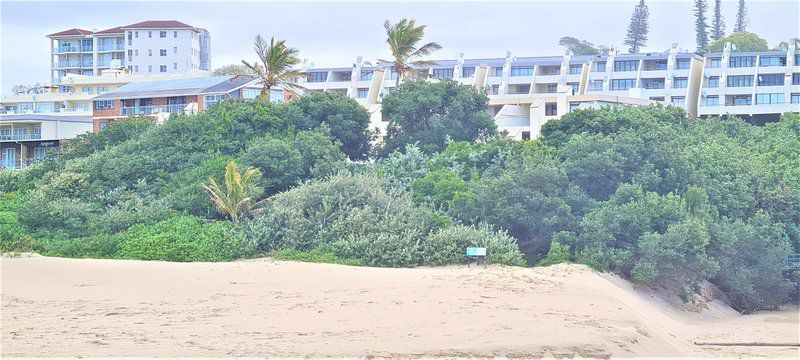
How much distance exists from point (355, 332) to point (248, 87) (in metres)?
43.4

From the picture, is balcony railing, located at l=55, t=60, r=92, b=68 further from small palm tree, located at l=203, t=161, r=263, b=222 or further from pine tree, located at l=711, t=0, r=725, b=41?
small palm tree, located at l=203, t=161, r=263, b=222

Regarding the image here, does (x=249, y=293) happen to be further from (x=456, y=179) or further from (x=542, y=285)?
(x=456, y=179)

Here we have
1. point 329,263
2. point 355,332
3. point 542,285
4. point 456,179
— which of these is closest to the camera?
point 355,332

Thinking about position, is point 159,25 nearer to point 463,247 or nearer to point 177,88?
point 177,88

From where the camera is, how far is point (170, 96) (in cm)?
5944

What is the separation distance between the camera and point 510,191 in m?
29.7

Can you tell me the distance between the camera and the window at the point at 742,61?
73500 millimetres

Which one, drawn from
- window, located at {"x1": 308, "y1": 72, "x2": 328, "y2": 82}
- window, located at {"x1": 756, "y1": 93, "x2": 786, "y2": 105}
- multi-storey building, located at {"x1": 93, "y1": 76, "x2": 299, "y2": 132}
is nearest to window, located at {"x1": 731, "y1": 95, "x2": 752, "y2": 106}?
window, located at {"x1": 756, "y1": 93, "x2": 786, "y2": 105}

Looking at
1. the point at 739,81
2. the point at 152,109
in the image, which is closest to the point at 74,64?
the point at 152,109

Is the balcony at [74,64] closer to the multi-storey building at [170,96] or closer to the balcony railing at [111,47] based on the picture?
the balcony railing at [111,47]

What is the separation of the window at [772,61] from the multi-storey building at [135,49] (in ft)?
163

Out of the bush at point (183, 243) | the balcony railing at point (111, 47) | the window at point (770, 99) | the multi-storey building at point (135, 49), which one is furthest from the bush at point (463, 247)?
the balcony railing at point (111, 47)

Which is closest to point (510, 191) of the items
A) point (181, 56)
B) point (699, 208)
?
point (699, 208)

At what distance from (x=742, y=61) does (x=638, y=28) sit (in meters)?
29.4
